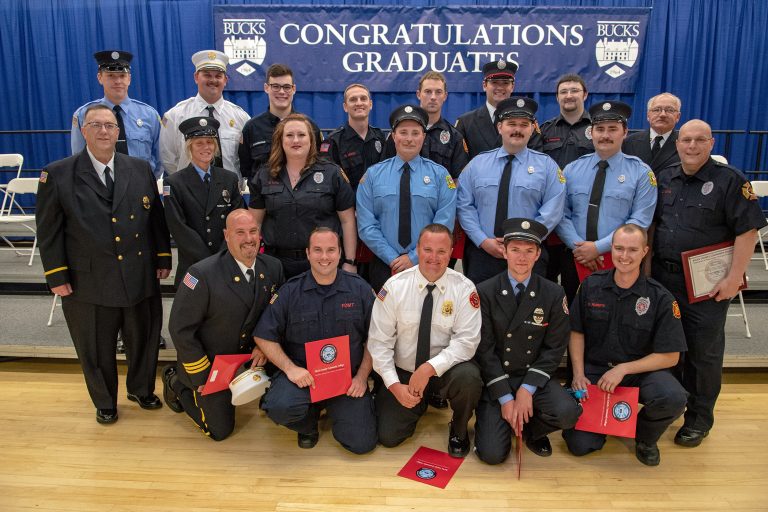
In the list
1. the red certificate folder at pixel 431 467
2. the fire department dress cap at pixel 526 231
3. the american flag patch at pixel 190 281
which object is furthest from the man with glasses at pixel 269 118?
the red certificate folder at pixel 431 467

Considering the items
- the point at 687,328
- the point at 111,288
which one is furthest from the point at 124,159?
the point at 687,328

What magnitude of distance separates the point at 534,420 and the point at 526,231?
41.3 inches

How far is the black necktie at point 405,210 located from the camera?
314 cm

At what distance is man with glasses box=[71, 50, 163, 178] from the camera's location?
3.60 meters

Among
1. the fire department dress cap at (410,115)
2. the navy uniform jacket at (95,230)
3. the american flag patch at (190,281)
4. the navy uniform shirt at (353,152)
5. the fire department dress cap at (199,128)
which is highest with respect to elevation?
the fire department dress cap at (410,115)

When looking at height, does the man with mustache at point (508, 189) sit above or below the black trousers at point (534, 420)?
above

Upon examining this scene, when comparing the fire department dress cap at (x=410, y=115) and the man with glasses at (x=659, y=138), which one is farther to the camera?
the man with glasses at (x=659, y=138)

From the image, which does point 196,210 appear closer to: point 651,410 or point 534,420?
point 534,420

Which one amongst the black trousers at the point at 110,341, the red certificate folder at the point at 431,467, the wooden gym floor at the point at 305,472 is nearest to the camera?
the wooden gym floor at the point at 305,472

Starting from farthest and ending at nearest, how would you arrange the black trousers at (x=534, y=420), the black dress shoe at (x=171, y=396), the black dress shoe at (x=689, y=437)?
the black dress shoe at (x=171, y=396) → the black dress shoe at (x=689, y=437) → the black trousers at (x=534, y=420)

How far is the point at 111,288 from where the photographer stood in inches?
117

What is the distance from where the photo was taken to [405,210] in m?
3.16

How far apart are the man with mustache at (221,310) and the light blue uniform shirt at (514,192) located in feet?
4.15

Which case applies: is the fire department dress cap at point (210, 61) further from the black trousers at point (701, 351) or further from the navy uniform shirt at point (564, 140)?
the black trousers at point (701, 351)
